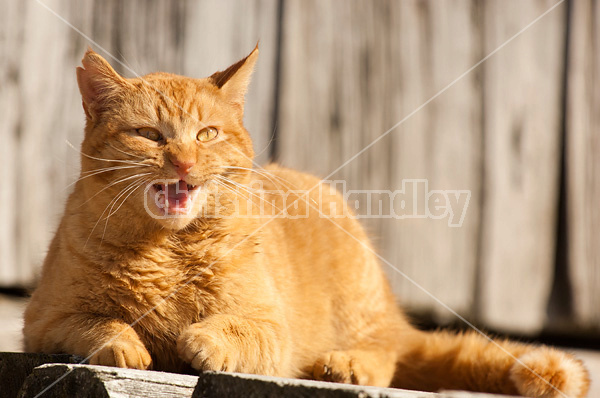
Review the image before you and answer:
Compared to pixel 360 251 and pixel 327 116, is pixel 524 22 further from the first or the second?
pixel 360 251

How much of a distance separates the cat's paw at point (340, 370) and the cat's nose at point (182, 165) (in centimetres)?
99

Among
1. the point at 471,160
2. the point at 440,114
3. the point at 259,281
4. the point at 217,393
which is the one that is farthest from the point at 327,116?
the point at 217,393

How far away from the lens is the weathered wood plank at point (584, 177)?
3.21 m

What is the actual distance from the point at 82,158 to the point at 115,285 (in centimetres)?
53

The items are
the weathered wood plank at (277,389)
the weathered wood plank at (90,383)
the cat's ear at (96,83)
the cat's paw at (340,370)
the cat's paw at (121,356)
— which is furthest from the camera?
the cat's paw at (340,370)

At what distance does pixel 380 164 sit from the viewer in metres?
3.27

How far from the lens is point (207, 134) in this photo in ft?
7.30

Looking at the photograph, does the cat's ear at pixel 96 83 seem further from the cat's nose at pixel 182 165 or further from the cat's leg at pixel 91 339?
the cat's leg at pixel 91 339

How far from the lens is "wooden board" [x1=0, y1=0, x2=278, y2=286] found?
302 cm

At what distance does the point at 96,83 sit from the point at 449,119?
6.15 feet

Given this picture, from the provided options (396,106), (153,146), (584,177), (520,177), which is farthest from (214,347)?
(584,177)

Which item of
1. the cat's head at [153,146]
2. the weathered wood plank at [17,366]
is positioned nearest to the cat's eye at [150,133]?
the cat's head at [153,146]

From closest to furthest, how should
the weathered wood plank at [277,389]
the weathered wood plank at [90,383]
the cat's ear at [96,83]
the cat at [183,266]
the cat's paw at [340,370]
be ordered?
the weathered wood plank at [277,389], the weathered wood plank at [90,383], the cat at [183,266], the cat's ear at [96,83], the cat's paw at [340,370]

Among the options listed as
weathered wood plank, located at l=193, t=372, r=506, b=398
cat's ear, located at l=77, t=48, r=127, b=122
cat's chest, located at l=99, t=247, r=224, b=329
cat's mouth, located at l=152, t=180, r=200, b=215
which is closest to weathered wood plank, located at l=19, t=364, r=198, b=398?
weathered wood plank, located at l=193, t=372, r=506, b=398
